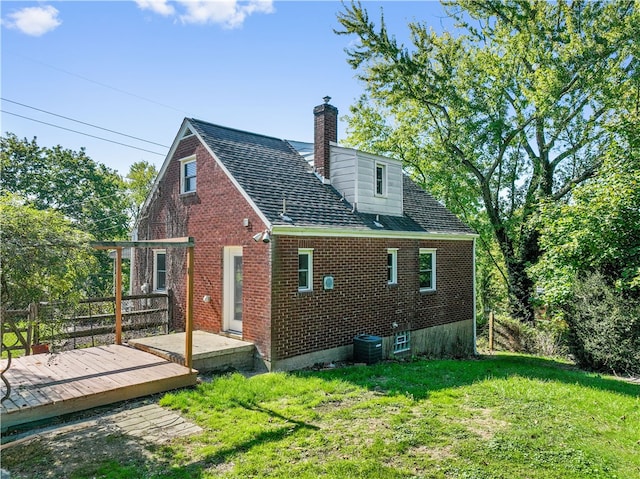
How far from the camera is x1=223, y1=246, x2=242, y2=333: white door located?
11070mm

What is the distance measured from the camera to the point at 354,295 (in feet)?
37.6

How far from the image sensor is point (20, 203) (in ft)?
19.0

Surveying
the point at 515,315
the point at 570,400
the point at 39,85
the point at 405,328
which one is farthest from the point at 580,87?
the point at 39,85

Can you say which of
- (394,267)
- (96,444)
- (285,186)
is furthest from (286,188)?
(96,444)

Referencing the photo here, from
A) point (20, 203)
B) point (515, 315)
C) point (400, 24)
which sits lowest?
point (515, 315)

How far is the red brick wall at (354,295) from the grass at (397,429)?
132 centimetres

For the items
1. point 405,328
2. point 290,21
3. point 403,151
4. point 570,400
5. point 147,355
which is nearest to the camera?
point 570,400

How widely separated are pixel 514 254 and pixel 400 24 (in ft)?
43.4

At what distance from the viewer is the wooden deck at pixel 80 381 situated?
630cm

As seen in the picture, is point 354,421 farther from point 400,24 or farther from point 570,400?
point 400,24

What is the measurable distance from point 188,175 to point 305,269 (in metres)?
5.35

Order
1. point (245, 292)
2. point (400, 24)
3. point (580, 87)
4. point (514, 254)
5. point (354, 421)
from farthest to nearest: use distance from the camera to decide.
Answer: point (514, 254), point (400, 24), point (580, 87), point (245, 292), point (354, 421)

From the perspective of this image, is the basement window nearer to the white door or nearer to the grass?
the grass

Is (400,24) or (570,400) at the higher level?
(400,24)
